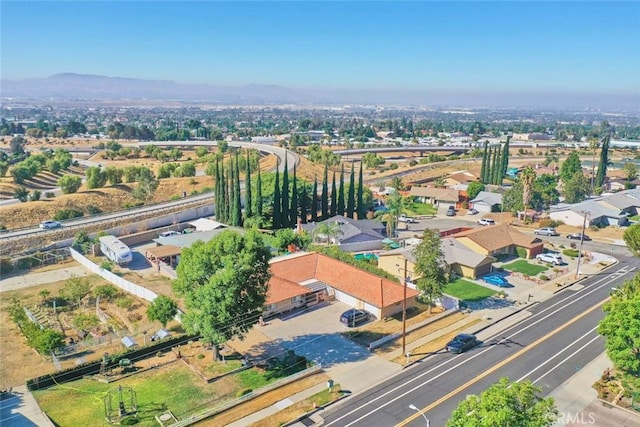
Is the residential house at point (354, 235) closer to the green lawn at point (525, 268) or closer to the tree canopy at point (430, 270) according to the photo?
the green lawn at point (525, 268)

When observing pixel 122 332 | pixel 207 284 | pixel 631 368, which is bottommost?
pixel 122 332

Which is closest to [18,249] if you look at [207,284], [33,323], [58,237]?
[58,237]

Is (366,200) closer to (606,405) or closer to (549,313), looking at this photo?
(549,313)

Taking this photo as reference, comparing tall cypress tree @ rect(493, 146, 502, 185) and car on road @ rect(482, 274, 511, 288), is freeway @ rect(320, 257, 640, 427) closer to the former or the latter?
car on road @ rect(482, 274, 511, 288)

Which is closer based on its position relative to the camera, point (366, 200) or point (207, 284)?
point (207, 284)

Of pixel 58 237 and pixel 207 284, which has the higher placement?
pixel 207 284

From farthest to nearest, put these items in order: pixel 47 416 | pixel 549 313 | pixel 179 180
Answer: pixel 179 180 → pixel 549 313 → pixel 47 416

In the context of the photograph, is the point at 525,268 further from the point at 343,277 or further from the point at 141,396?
the point at 141,396

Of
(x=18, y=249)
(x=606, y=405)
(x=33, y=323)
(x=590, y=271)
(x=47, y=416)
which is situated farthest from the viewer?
(x=18, y=249)
